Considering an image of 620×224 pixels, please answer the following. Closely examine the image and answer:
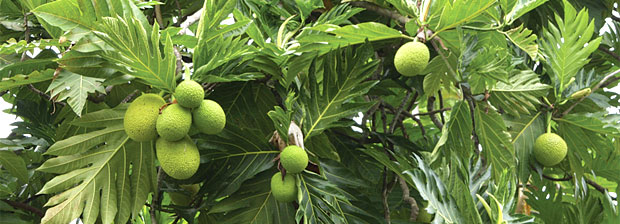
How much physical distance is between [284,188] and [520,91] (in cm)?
68

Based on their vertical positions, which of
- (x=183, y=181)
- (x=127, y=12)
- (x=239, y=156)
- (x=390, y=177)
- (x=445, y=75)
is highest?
(x=127, y=12)

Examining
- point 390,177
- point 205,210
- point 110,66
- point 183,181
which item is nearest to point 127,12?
point 110,66

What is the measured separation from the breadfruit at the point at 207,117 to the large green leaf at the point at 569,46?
34.2 inches

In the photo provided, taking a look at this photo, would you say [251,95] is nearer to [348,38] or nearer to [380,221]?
[348,38]

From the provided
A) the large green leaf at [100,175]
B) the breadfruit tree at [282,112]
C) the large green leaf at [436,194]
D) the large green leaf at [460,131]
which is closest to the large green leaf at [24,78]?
the breadfruit tree at [282,112]

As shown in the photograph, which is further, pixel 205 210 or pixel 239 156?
pixel 205 210

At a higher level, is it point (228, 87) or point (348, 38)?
point (348, 38)

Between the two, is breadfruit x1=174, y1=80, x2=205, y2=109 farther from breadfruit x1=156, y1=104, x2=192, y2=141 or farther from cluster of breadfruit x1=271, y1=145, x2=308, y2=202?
cluster of breadfruit x1=271, y1=145, x2=308, y2=202

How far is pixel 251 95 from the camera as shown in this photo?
143cm

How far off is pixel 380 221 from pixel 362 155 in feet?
0.87

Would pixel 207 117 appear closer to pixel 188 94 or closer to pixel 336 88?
pixel 188 94

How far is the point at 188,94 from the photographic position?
40.2 inches

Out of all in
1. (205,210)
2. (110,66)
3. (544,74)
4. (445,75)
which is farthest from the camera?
(544,74)

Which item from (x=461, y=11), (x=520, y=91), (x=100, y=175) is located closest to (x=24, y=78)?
(x=100, y=175)
